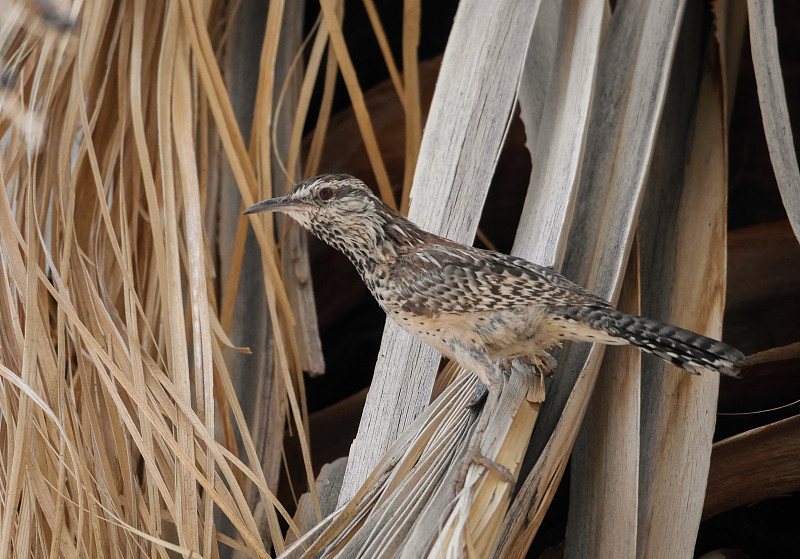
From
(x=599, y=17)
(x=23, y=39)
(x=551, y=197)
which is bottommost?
(x=551, y=197)

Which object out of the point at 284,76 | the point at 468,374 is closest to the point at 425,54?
the point at 284,76

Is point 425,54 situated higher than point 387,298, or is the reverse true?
point 425,54

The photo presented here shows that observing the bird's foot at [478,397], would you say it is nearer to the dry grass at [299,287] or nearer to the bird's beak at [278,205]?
the dry grass at [299,287]

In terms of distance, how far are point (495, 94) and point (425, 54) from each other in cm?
112

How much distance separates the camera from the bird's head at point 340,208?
3.79 feet

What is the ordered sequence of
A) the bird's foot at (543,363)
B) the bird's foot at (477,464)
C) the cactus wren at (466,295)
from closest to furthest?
1. the bird's foot at (477,464)
2. the cactus wren at (466,295)
3. the bird's foot at (543,363)

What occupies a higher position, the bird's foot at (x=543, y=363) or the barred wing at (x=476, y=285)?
the barred wing at (x=476, y=285)

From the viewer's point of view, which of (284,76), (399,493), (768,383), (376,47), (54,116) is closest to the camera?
(399,493)

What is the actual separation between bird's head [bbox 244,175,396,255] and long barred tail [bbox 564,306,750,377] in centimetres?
37

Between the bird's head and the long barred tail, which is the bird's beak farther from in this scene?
the long barred tail

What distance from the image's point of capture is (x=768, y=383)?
124cm

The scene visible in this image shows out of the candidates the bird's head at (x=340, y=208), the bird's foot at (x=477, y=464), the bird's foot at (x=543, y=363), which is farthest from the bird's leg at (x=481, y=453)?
the bird's head at (x=340, y=208)

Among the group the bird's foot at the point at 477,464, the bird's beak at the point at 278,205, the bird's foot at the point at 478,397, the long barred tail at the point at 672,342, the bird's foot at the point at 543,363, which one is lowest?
the bird's foot at the point at 477,464

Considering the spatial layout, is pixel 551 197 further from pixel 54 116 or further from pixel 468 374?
pixel 54 116
